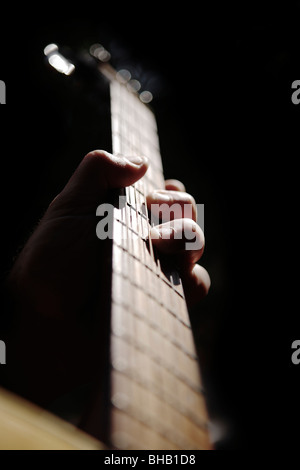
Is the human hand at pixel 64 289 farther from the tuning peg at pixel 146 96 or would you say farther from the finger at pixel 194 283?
the tuning peg at pixel 146 96

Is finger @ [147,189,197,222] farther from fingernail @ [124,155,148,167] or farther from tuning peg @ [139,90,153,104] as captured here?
tuning peg @ [139,90,153,104]

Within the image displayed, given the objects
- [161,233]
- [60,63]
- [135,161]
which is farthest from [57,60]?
[161,233]

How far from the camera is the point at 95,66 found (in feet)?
3.45

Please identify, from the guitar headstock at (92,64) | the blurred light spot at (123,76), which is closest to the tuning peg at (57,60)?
the guitar headstock at (92,64)

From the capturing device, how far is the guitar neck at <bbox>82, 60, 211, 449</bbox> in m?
0.33

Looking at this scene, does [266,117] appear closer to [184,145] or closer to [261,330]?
[184,145]

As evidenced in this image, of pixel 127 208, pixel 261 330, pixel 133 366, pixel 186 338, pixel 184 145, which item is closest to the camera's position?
pixel 133 366

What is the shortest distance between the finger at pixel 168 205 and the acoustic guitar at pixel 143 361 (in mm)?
47

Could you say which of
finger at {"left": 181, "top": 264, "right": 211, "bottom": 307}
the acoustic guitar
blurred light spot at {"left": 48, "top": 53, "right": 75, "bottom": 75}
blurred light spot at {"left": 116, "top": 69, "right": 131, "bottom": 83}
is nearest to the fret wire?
the acoustic guitar

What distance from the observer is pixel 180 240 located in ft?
2.14

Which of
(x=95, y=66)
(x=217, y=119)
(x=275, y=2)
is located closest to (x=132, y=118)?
(x=95, y=66)

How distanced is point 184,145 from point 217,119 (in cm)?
19

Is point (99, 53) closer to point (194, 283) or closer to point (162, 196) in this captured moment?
point (162, 196)

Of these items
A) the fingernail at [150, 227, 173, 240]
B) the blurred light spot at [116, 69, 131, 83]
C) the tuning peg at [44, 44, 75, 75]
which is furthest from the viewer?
the blurred light spot at [116, 69, 131, 83]
